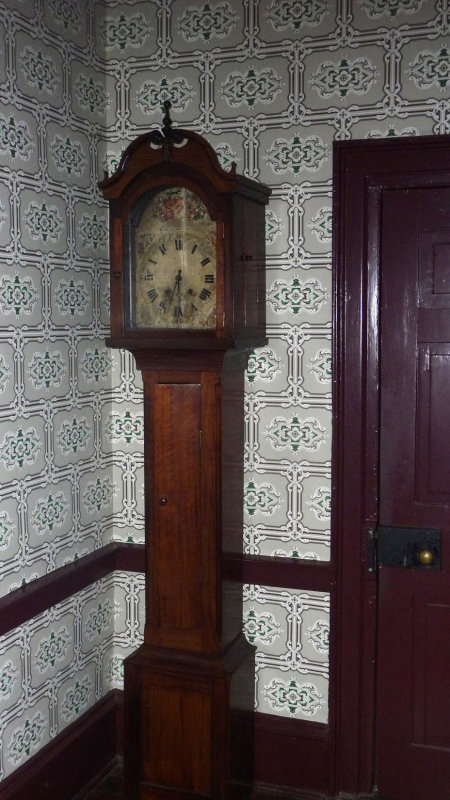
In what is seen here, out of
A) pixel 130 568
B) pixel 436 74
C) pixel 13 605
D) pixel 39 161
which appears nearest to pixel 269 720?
pixel 130 568

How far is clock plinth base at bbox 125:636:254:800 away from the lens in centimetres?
229

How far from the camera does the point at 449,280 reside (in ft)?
7.61

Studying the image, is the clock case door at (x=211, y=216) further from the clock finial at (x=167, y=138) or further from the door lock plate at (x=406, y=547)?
the door lock plate at (x=406, y=547)

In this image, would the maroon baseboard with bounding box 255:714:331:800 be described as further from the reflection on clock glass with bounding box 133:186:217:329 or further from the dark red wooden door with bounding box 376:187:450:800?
the reflection on clock glass with bounding box 133:186:217:329

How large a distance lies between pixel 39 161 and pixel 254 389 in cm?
88

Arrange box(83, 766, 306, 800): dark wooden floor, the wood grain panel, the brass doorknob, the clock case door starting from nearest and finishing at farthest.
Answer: the clock case door, the wood grain panel, the brass doorknob, box(83, 766, 306, 800): dark wooden floor

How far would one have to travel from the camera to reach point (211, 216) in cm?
215

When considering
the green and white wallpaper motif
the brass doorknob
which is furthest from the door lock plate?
the green and white wallpaper motif

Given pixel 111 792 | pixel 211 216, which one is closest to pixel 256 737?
pixel 111 792

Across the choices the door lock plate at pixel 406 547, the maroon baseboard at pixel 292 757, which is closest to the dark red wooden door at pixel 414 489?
the door lock plate at pixel 406 547

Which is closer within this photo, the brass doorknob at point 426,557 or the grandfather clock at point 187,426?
the grandfather clock at point 187,426

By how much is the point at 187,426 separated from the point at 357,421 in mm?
503

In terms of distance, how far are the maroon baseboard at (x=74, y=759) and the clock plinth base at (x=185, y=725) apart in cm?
18

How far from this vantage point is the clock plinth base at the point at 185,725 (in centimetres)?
229
